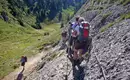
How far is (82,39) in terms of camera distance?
19078 mm

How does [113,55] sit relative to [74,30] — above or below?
below

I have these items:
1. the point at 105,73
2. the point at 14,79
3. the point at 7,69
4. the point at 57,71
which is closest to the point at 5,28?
the point at 7,69

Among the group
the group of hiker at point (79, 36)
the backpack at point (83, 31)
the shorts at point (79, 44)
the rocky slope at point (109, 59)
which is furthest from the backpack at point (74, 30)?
the rocky slope at point (109, 59)

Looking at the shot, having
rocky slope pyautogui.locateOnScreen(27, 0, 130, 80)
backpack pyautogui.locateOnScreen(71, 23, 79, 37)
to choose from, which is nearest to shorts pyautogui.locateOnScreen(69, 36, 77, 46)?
backpack pyautogui.locateOnScreen(71, 23, 79, 37)

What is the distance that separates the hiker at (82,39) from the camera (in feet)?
61.7

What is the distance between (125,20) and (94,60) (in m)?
6.83

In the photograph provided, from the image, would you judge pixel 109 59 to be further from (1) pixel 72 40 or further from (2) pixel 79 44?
(1) pixel 72 40

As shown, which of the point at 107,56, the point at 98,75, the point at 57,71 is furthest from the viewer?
the point at 57,71

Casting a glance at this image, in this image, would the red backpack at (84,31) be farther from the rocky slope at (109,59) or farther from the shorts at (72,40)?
the rocky slope at (109,59)

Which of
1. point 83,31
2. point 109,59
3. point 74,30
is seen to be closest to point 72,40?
point 74,30

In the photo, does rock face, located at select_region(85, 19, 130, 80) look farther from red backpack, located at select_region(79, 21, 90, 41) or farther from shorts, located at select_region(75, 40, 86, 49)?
red backpack, located at select_region(79, 21, 90, 41)

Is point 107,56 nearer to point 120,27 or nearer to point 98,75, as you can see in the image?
point 98,75

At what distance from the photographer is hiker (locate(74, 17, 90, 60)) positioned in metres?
18.8

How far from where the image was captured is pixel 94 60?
20.9 meters
